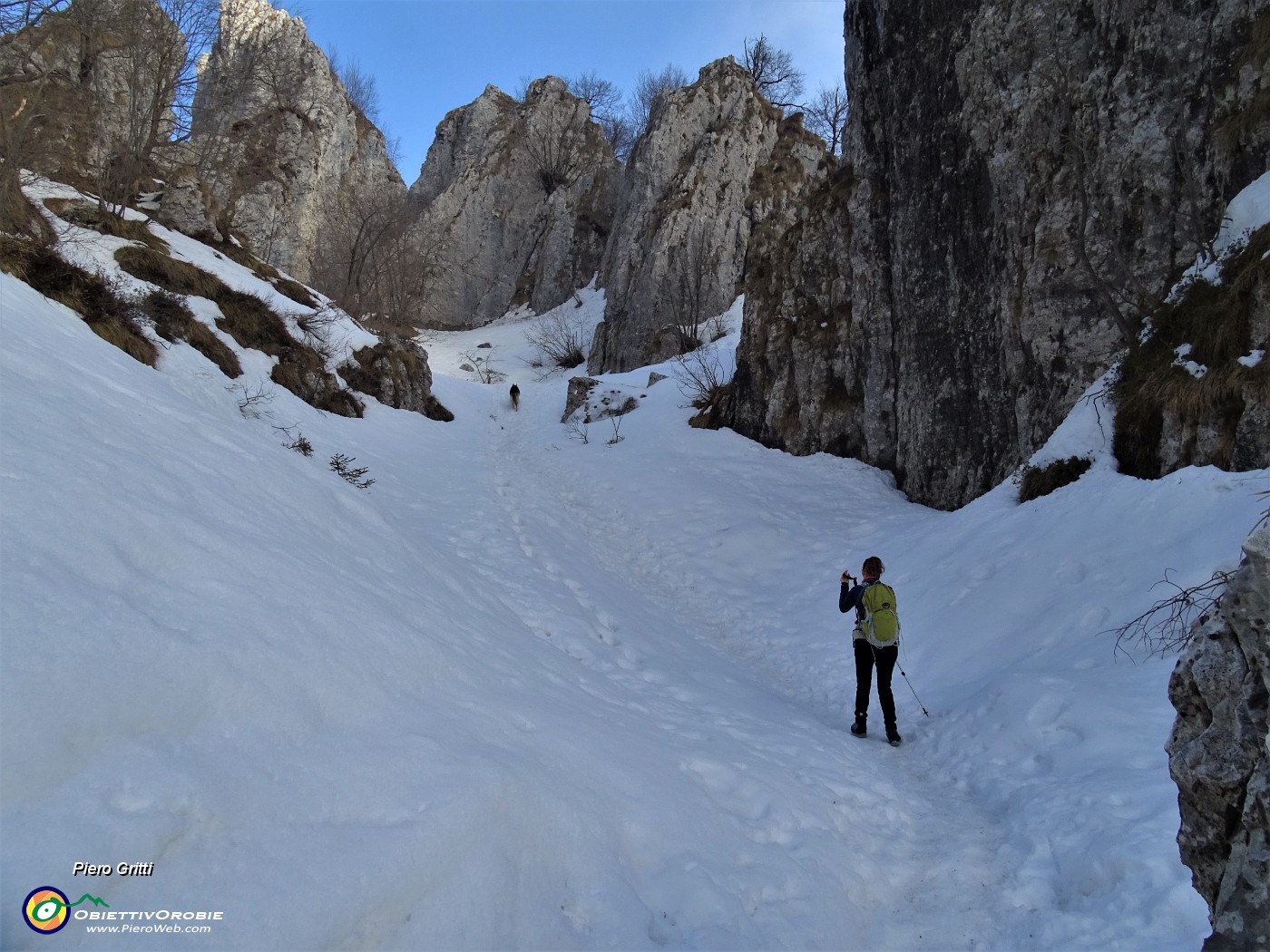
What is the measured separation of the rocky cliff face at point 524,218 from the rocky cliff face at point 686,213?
394 inches

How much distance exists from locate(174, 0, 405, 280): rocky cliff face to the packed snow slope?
121 ft

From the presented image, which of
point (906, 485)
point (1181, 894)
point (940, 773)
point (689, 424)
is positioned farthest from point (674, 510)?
point (1181, 894)

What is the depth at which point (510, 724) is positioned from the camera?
412 centimetres

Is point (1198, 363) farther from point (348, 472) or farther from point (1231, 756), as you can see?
point (348, 472)

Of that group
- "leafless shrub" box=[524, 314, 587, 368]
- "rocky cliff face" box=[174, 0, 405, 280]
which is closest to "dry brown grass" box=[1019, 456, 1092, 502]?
"leafless shrub" box=[524, 314, 587, 368]

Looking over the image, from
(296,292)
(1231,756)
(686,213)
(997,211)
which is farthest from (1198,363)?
(686,213)

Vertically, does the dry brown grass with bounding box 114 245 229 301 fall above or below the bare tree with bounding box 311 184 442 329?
below

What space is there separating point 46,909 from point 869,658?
5.85 m

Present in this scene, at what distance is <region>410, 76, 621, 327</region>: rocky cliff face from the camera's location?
50.3 metres

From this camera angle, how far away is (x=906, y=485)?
1316 cm

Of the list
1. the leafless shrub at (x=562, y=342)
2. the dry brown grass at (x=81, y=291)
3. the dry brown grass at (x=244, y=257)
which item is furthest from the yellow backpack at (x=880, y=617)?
the leafless shrub at (x=562, y=342)

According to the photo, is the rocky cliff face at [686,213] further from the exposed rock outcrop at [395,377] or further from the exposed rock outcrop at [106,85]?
the exposed rock outcrop at [106,85]

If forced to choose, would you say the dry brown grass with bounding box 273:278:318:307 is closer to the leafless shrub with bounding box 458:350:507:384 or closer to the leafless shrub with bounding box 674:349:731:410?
the leafless shrub with bounding box 674:349:731:410

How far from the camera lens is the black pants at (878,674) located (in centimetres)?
605
